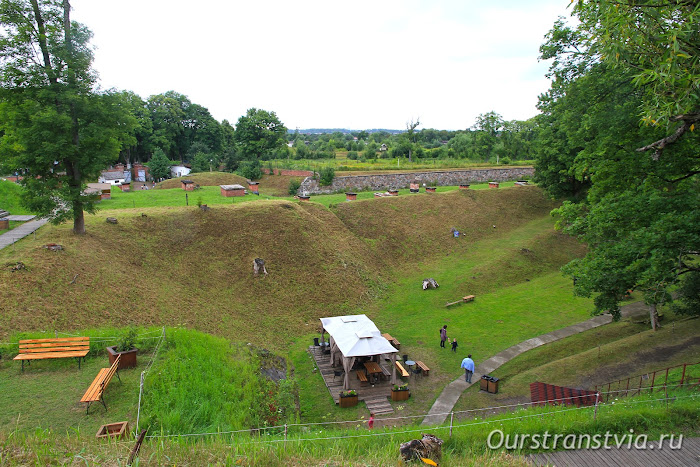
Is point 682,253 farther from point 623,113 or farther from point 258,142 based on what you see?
point 258,142

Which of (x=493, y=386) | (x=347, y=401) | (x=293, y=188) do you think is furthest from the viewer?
(x=293, y=188)

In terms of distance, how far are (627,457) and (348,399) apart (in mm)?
8719

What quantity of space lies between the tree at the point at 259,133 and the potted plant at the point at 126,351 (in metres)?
44.3

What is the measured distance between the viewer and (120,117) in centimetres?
1833

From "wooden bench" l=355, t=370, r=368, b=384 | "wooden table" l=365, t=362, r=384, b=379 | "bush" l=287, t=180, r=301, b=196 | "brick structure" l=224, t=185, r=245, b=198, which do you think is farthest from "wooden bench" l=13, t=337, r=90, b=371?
"bush" l=287, t=180, r=301, b=196

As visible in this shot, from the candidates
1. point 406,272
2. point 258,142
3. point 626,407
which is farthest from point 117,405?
point 258,142

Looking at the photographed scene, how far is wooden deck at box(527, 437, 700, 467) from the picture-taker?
7.46 meters

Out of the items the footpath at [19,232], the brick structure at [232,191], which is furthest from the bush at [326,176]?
the footpath at [19,232]

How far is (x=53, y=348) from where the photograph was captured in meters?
11.6

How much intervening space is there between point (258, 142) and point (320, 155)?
13.3 metres

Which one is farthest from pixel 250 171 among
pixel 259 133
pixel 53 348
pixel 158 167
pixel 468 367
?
pixel 468 367

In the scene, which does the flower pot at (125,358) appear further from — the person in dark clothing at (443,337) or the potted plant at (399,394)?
the person in dark clothing at (443,337)

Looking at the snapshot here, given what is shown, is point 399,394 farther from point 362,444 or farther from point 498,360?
point 362,444

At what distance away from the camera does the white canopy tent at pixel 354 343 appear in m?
14.8
